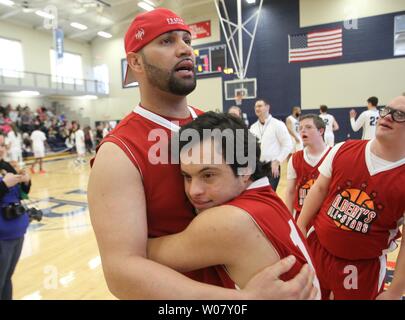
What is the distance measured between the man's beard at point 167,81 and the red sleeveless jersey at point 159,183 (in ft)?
0.63

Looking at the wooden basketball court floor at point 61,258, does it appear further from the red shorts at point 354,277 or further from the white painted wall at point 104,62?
the white painted wall at point 104,62

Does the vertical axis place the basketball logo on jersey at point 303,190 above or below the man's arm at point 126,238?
below

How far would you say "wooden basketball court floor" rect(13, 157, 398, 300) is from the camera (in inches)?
133

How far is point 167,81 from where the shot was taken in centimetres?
129

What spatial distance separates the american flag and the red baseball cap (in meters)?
14.1

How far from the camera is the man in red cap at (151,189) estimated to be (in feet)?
3.21

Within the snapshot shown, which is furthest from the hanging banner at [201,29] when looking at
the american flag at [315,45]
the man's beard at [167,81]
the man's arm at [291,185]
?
the man's beard at [167,81]

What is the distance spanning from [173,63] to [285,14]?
1509 centimetres

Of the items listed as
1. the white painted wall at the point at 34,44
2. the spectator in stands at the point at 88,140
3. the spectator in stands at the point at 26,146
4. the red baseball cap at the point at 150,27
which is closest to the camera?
the red baseball cap at the point at 150,27

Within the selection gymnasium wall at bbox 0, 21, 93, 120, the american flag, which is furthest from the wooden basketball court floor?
gymnasium wall at bbox 0, 21, 93, 120

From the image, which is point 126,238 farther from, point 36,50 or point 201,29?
point 36,50

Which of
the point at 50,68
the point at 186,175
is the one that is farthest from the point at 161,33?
the point at 50,68

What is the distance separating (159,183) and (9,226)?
2365 mm

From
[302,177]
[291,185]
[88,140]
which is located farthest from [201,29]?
[302,177]
